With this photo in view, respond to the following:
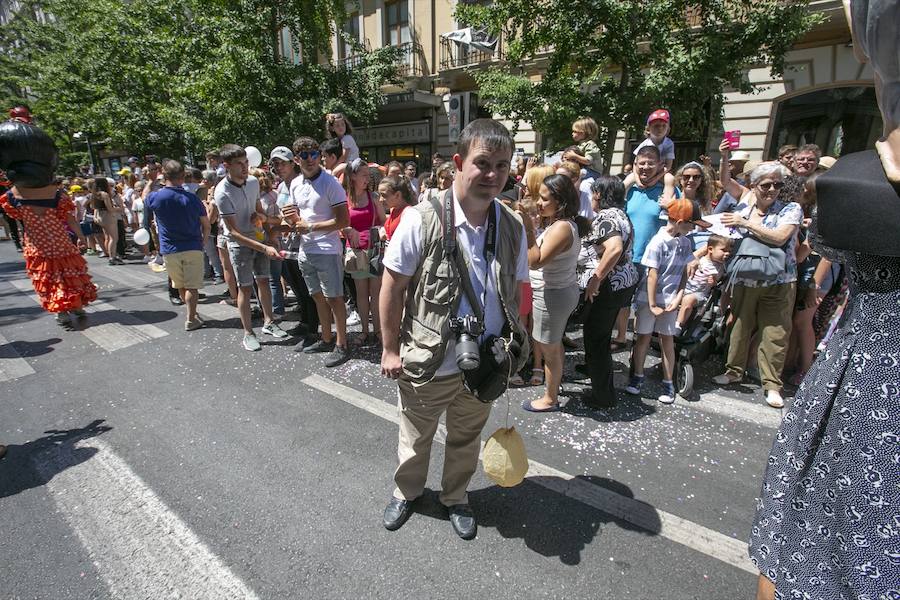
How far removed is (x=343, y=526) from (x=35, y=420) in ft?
9.92

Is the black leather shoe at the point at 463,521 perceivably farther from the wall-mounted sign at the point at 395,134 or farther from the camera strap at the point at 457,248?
the wall-mounted sign at the point at 395,134

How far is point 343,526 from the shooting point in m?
2.48

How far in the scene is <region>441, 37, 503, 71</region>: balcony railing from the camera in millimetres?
16203

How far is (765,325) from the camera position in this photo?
→ 13.1ft

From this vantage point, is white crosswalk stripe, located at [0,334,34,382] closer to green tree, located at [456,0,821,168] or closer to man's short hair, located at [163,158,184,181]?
man's short hair, located at [163,158,184,181]

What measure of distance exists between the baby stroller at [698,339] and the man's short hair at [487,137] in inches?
120

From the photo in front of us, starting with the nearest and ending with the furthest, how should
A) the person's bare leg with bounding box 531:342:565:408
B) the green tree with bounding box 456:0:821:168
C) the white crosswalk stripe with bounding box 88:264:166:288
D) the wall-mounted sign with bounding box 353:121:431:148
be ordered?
1. the person's bare leg with bounding box 531:342:565:408
2. the green tree with bounding box 456:0:821:168
3. the white crosswalk stripe with bounding box 88:264:166:288
4. the wall-mounted sign with bounding box 353:121:431:148

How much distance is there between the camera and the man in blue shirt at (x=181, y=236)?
555 cm

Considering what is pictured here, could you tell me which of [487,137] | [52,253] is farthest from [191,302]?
[487,137]

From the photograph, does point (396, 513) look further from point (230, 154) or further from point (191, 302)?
point (191, 302)

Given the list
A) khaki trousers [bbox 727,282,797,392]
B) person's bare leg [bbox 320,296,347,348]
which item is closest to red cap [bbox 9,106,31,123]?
person's bare leg [bbox 320,296,347,348]

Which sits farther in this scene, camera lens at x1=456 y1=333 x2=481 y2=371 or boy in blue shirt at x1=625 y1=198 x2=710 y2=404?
boy in blue shirt at x1=625 y1=198 x2=710 y2=404

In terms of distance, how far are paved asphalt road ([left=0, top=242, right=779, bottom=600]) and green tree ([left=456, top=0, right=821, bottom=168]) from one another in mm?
4977

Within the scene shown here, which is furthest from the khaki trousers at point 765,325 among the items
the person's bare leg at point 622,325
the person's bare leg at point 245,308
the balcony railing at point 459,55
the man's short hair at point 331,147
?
the balcony railing at point 459,55
